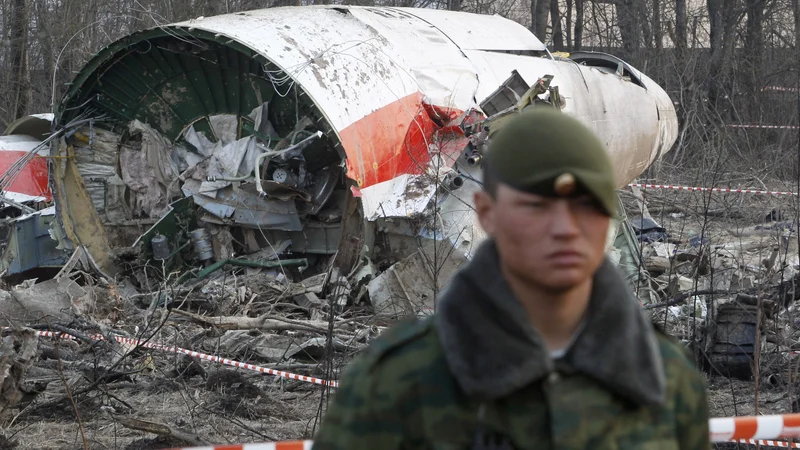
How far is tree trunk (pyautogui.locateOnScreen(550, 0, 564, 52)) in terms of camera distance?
2647 cm

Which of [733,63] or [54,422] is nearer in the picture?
[54,422]

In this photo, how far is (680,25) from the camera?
2325 centimetres

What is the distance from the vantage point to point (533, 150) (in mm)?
1470

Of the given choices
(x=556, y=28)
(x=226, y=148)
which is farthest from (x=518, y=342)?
(x=556, y=28)

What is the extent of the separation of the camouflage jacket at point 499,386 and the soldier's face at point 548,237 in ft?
0.18

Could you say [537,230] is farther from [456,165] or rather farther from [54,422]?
[456,165]

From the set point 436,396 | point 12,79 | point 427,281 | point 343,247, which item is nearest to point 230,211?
point 343,247

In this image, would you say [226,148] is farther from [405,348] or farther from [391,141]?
[405,348]

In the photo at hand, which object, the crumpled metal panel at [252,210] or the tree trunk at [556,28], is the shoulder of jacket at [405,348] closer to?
the crumpled metal panel at [252,210]

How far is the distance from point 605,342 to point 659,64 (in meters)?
21.9

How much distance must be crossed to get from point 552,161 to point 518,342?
0.29m

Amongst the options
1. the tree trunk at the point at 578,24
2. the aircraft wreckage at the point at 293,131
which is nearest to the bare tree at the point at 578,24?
the tree trunk at the point at 578,24

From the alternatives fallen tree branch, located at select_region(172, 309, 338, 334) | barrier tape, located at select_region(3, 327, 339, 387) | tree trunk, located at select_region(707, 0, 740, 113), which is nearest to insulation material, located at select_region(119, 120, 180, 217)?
fallen tree branch, located at select_region(172, 309, 338, 334)

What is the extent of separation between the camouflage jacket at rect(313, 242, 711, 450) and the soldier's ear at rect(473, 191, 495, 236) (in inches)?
2.0
